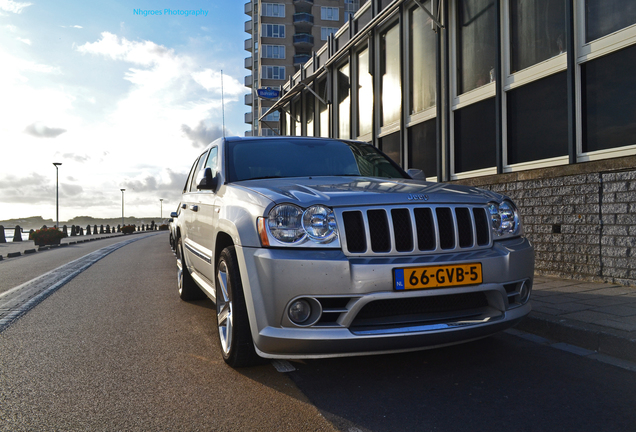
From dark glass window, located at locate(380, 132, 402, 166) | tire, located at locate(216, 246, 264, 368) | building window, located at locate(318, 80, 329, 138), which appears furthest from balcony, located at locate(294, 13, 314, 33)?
tire, located at locate(216, 246, 264, 368)

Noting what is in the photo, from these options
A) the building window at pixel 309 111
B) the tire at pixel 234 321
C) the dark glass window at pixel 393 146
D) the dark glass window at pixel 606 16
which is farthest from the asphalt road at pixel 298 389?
the building window at pixel 309 111

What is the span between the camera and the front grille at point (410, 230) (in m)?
2.88

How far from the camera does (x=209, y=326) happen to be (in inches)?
184

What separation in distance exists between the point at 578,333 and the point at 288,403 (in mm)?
2512

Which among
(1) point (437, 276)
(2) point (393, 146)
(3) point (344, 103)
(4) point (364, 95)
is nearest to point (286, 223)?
(1) point (437, 276)

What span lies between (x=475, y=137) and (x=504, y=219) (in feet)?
23.6

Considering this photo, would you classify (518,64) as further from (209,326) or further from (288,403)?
(288,403)

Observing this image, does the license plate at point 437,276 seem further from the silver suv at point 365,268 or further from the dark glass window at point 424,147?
the dark glass window at point 424,147

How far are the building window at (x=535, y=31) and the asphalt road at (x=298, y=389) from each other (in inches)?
234

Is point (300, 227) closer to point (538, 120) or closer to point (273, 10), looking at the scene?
point (538, 120)

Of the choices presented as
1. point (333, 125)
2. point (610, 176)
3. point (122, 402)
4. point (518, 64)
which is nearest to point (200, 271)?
point (122, 402)

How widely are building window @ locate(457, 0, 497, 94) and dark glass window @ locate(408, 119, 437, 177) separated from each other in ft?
4.91

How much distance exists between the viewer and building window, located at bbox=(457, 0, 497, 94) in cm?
975

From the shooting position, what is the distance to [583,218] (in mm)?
6938
